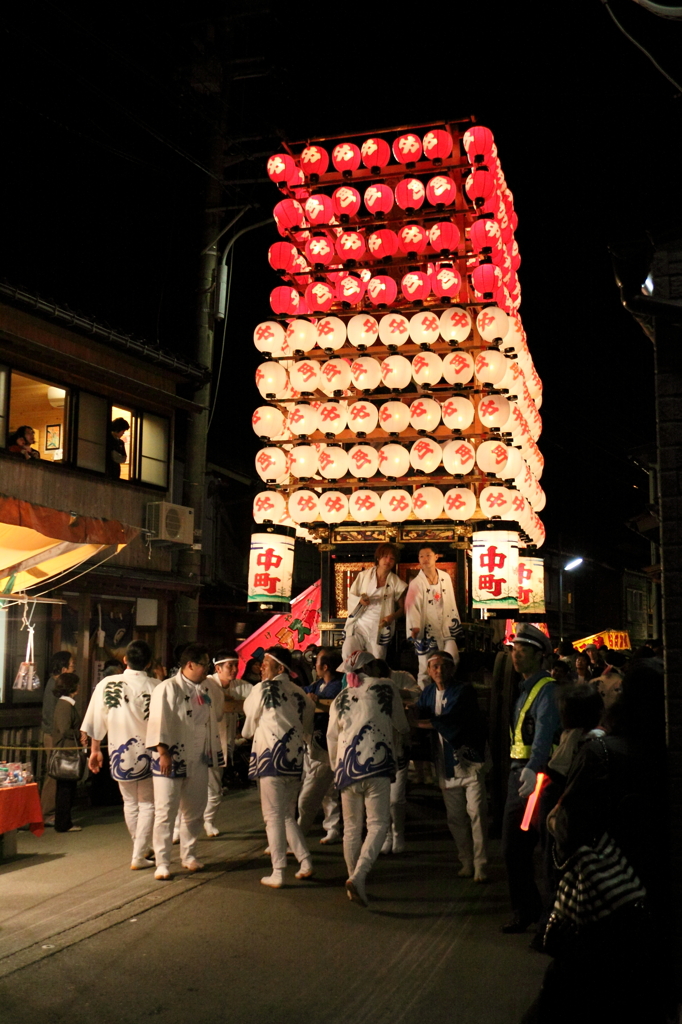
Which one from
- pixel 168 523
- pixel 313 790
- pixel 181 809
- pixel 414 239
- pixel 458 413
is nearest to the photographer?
pixel 181 809

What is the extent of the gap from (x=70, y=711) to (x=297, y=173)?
32.8 ft

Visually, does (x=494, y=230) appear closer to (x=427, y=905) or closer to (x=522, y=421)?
(x=522, y=421)

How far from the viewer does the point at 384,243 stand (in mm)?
14359

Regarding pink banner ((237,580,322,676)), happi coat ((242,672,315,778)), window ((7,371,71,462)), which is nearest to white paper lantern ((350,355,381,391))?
pink banner ((237,580,322,676))

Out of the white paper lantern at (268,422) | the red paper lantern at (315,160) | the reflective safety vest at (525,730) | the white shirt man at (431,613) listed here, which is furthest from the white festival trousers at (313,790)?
the red paper lantern at (315,160)

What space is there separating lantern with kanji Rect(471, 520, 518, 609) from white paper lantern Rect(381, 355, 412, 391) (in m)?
2.69

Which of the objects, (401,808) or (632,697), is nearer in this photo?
(632,697)

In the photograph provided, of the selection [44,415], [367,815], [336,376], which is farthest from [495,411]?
[44,415]

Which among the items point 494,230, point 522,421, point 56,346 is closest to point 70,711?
point 56,346

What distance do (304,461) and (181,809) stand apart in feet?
21.8

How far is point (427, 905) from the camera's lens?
7.75 metres

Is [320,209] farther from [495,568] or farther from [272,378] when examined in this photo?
[495,568]

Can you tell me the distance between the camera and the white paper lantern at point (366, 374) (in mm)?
13820

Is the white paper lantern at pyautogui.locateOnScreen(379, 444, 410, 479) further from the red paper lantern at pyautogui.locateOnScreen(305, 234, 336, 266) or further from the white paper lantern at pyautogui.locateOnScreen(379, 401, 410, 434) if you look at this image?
the red paper lantern at pyautogui.locateOnScreen(305, 234, 336, 266)
